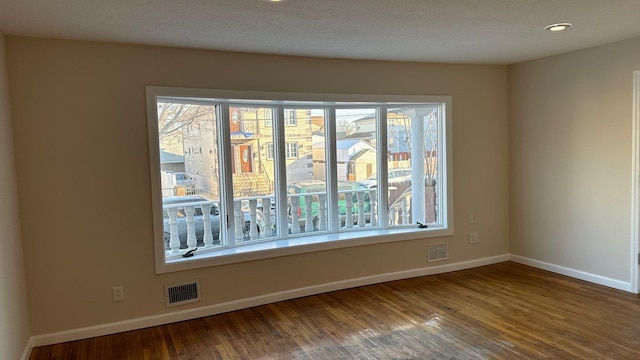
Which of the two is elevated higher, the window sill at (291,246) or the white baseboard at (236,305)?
the window sill at (291,246)

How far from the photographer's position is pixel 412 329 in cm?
340

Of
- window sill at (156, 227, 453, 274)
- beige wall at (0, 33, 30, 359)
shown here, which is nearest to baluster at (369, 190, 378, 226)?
window sill at (156, 227, 453, 274)

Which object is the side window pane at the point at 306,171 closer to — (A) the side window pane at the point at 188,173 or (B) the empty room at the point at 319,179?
(B) the empty room at the point at 319,179

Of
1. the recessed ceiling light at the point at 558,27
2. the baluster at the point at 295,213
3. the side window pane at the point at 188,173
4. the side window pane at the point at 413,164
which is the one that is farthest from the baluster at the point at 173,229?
the recessed ceiling light at the point at 558,27

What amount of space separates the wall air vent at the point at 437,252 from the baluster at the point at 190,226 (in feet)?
8.25

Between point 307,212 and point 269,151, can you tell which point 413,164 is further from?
point 269,151

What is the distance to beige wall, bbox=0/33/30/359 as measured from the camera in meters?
2.60

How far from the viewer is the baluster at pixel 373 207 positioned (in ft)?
15.9

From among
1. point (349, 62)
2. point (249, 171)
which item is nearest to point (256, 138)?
point (249, 171)

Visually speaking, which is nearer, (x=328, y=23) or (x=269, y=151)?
(x=328, y=23)

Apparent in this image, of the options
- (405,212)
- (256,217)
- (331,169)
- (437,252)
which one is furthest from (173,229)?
(437,252)

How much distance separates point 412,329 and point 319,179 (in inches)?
72.3

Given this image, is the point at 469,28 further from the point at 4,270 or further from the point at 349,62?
the point at 4,270

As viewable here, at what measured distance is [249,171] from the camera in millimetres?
4262
